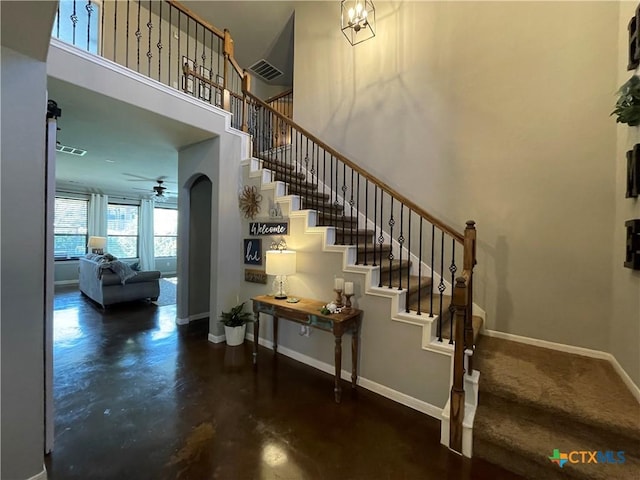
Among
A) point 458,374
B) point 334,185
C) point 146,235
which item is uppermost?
point 334,185

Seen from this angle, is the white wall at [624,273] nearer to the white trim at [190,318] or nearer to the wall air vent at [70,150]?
the white trim at [190,318]

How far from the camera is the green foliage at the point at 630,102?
1980mm

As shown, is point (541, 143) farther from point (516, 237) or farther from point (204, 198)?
point (204, 198)

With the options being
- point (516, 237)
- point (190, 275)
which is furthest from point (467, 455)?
point (190, 275)

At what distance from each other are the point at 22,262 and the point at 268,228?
7.52 feet

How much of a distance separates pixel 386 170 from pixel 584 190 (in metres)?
2.08

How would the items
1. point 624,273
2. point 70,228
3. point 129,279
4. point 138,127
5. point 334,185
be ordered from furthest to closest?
point 70,228 → point 129,279 → point 334,185 → point 138,127 → point 624,273

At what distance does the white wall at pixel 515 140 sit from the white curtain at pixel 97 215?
847cm

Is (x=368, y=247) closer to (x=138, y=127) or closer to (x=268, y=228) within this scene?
(x=268, y=228)

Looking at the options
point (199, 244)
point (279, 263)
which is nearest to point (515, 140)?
point (279, 263)

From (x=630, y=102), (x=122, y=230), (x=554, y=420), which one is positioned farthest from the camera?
(x=122, y=230)

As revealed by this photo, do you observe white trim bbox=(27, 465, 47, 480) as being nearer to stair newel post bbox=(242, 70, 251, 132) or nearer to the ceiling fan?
stair newel post bbox=(242, 70, 251, 132)

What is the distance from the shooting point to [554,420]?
1853 mm

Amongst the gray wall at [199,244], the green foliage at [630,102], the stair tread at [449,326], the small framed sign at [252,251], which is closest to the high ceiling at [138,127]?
the gray wall at [199,244]
